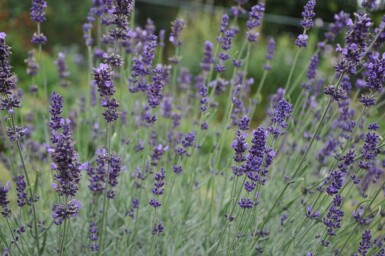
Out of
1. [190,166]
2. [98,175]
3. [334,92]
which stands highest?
[334,92]

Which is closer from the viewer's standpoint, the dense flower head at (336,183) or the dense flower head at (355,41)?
the dense flower head at (355,41)

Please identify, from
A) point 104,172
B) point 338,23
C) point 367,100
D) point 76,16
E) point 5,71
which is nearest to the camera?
point 5,71

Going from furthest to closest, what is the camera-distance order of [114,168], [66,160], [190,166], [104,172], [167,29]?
[167,29] → [190,166] → [104,172] → [114,168] → [66,160]

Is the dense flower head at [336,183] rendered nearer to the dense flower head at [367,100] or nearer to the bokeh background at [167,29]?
the dense flower head at [367,100]

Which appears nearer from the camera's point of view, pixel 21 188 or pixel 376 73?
pixel 376 73

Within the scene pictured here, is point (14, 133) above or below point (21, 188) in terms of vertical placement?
above

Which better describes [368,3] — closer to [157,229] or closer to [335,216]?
[335,216]

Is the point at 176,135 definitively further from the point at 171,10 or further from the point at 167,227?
the point at 171,10

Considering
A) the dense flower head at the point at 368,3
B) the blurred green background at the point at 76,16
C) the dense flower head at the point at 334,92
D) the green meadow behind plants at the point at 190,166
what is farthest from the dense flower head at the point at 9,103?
the blurred green background at the point at 76,16

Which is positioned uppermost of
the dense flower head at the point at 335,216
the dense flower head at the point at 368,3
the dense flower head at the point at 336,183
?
the dense flower head at the point at 368,3

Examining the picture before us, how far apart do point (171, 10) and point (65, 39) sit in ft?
9.05

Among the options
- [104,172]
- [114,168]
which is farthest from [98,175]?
[114,168]

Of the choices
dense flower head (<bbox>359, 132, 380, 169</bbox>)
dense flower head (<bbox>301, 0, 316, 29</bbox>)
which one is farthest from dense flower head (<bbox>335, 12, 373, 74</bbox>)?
dense flower head (<bbox>301, 0, 316, 29</bbox>)

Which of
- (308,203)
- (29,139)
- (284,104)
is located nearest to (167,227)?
(308,203)
